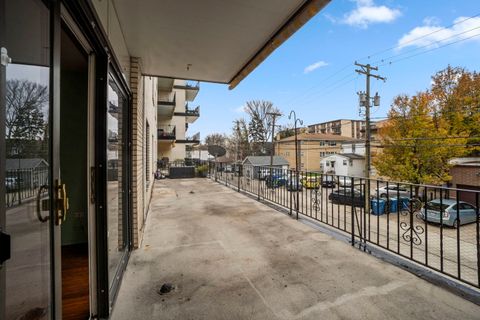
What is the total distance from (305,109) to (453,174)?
15203mm

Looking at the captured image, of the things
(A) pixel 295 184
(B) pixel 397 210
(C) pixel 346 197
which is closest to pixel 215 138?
(A) pixel 295 184

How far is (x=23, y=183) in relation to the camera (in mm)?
736

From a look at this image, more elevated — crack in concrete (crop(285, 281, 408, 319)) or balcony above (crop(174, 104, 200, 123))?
balcony above (crop(174, 104, 200, 123))

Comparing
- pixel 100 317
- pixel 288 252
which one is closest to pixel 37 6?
pixel 100 317

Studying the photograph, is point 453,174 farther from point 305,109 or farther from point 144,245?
point 144,245

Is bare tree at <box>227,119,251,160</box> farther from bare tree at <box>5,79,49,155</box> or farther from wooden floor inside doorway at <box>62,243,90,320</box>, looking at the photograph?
bare tree at <box>5,79,49,155</box>

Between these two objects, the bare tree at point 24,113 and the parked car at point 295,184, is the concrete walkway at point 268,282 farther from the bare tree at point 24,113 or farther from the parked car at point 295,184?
the bare tree at point 24,113

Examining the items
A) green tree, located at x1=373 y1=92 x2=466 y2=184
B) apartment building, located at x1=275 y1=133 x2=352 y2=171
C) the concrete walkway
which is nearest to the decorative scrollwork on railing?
the concrete walkway

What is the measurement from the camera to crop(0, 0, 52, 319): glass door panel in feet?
2.15

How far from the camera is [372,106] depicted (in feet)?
44.6

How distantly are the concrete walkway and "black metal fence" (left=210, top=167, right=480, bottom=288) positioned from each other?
370 millimetres

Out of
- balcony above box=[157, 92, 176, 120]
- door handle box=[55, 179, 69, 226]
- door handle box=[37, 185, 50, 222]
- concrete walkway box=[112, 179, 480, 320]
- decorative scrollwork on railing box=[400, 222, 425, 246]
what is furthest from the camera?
→ balcony above box=[157, 92, 176, 120]

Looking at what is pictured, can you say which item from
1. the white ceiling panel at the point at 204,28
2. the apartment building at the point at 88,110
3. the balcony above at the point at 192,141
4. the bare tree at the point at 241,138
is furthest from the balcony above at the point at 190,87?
the bare tree at the point at 241,138

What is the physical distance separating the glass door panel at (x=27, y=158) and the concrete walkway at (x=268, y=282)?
4.01 ft
